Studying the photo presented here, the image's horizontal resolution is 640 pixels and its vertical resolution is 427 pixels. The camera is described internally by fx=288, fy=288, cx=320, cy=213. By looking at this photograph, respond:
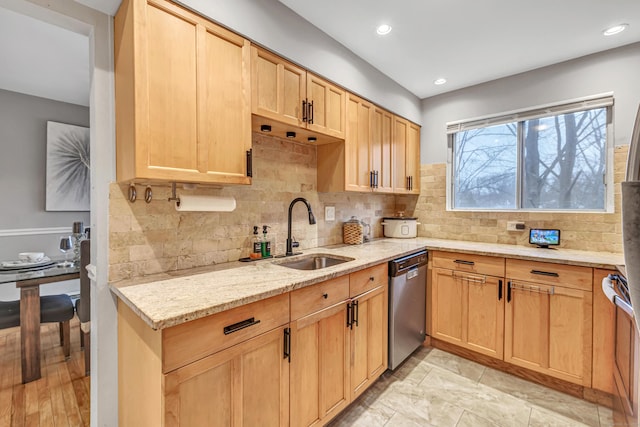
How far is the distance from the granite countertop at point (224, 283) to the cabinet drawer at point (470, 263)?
12 centimetres

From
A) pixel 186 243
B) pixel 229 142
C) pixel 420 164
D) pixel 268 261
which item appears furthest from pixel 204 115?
pixel 420 164

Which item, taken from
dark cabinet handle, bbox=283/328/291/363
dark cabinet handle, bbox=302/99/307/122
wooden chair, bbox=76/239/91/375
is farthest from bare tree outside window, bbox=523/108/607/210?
wooden chair, bbox=76/239/91/375

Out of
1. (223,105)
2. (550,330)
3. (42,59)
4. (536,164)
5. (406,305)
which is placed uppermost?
(42,59)

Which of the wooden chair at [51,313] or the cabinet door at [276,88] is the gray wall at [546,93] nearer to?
the cabinet door at [276,88]

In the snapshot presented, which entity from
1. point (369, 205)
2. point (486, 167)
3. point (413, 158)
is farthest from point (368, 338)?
point (486, 167)

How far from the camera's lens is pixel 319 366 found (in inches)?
62.8

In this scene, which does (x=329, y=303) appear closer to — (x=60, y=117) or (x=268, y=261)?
(x=268, y=261)

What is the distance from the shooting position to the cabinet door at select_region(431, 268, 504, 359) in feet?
7.73

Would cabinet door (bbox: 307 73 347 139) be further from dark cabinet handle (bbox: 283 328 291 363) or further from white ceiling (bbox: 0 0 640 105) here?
dark cabinet handle (bbox: 283 328 291 363)

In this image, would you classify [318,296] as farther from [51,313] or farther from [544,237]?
[51,313]

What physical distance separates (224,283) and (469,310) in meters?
2.13

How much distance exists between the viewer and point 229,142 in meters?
1.57

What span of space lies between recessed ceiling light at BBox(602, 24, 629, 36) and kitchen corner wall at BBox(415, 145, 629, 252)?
Answer: 0.86m

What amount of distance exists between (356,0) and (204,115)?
4.06 feet
